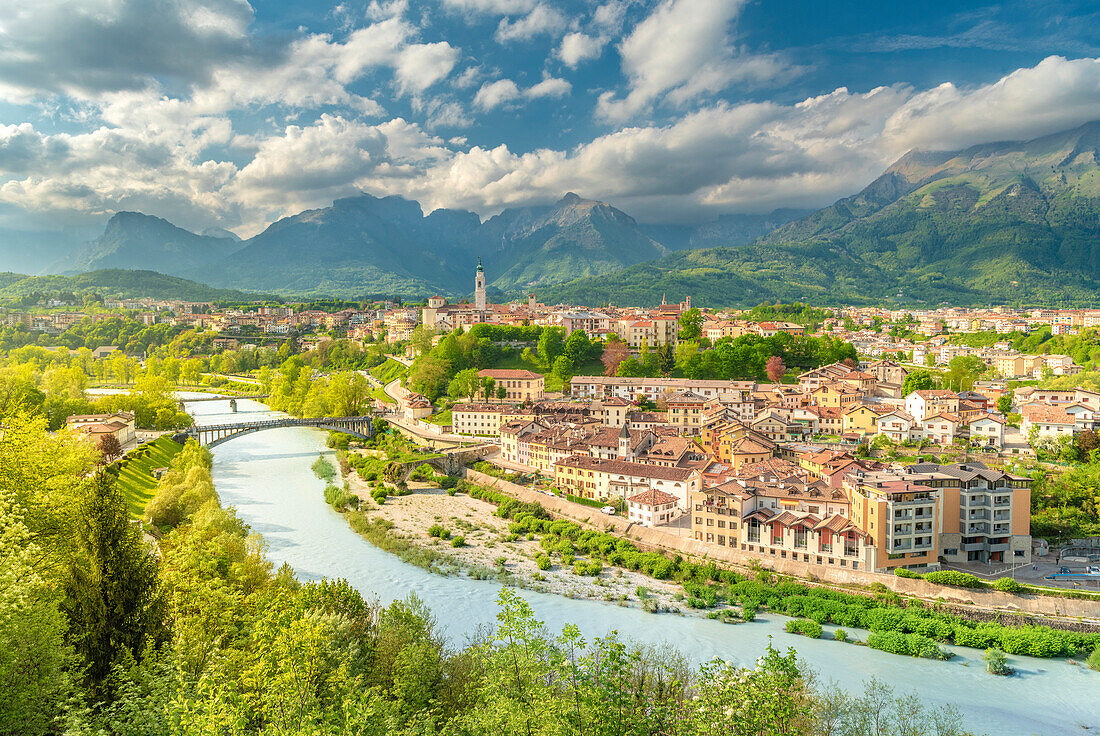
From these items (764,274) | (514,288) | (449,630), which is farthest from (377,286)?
(449,630)

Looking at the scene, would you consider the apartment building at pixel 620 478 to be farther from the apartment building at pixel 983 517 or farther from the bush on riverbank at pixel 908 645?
the bush on riverbank at pixel 908 645

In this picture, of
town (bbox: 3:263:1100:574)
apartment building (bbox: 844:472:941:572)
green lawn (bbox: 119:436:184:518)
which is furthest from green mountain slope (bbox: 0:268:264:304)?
apartment building (bbox: 844:472:941:572)

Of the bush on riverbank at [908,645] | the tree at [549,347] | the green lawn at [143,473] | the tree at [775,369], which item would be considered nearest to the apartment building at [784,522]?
the bush on riverbank at [908,645]

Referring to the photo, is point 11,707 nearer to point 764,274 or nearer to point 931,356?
point 931,356

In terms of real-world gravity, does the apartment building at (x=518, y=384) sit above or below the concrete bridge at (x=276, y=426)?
above

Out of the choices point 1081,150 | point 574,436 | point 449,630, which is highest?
point 1081,150

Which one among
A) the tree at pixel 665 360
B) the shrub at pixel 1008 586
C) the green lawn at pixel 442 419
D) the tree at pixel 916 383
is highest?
the tree at pixel 665 360
